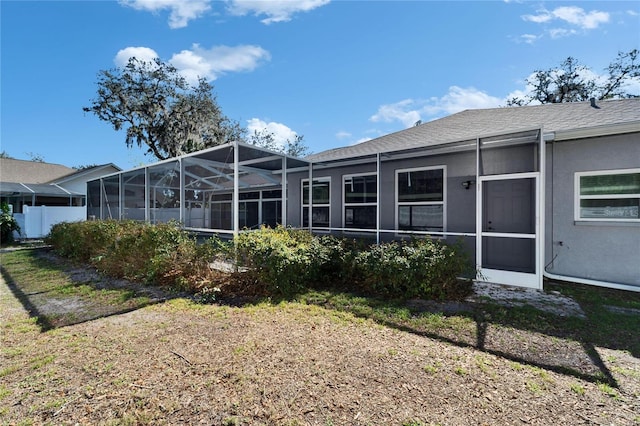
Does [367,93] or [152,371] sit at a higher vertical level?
[367,93]

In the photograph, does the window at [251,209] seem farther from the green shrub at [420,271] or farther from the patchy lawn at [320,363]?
the green shrub at [420,271]

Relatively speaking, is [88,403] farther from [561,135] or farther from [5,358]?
[561,135]

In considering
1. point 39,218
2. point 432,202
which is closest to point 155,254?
point 432,202

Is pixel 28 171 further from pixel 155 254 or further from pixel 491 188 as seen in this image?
pixel 491 188

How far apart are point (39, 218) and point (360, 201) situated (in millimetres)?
18173

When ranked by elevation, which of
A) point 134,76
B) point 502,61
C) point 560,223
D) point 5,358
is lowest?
point 5,358

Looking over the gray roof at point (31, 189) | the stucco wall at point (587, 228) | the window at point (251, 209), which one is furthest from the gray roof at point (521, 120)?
the gray roof at point (31, 189)

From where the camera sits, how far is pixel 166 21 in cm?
1189

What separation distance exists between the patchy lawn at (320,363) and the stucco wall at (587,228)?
3.36 ft

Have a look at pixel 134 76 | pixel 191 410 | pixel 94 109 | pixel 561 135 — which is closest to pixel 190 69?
pixel 134 76

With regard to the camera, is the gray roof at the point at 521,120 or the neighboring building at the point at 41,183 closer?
the gray roof at the point at 521,120

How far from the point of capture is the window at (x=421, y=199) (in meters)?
7.79

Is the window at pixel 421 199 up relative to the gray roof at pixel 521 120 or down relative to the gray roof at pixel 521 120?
down

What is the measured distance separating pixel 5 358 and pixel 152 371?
71.3 inches
